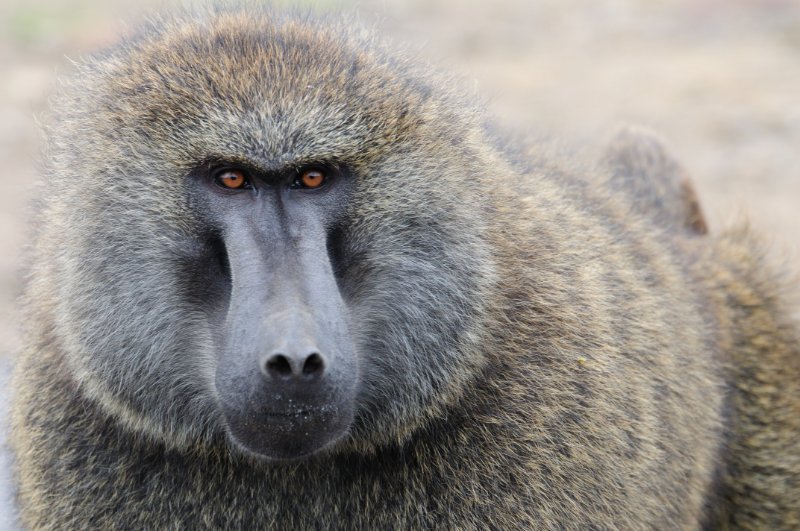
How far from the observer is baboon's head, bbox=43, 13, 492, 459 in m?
2.83

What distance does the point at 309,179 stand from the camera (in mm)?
2932

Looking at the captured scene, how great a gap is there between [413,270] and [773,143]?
5998 millimetres

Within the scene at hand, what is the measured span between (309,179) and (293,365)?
0.54m

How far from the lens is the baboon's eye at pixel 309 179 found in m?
2.93

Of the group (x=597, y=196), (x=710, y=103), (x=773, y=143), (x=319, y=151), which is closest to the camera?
(x=319, y=151)

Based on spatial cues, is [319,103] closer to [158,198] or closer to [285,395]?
[158,198]

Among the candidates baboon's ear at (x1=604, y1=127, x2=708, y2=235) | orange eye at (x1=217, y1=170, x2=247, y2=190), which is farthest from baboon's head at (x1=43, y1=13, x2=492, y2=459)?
baboon's ear at (x1=604, y1=127, x2=708, y2=235)

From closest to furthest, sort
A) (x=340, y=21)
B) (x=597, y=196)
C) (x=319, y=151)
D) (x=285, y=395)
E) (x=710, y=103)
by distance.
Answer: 1. (x=285, y=395)
2. (x=319, y=151)
3. (x=340, y=21)
4. (x=597, y=196)
5. (x=710, y=103)

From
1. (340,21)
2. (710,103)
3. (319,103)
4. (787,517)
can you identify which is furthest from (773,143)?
(319,103)

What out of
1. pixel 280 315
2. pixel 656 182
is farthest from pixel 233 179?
pixel 656 182

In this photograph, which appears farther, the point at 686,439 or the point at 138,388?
the point at 686,439

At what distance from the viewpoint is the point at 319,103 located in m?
2.94

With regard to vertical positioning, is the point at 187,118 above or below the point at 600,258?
above

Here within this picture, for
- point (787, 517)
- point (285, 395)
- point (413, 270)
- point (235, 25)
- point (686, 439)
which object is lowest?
point (787, 517)
